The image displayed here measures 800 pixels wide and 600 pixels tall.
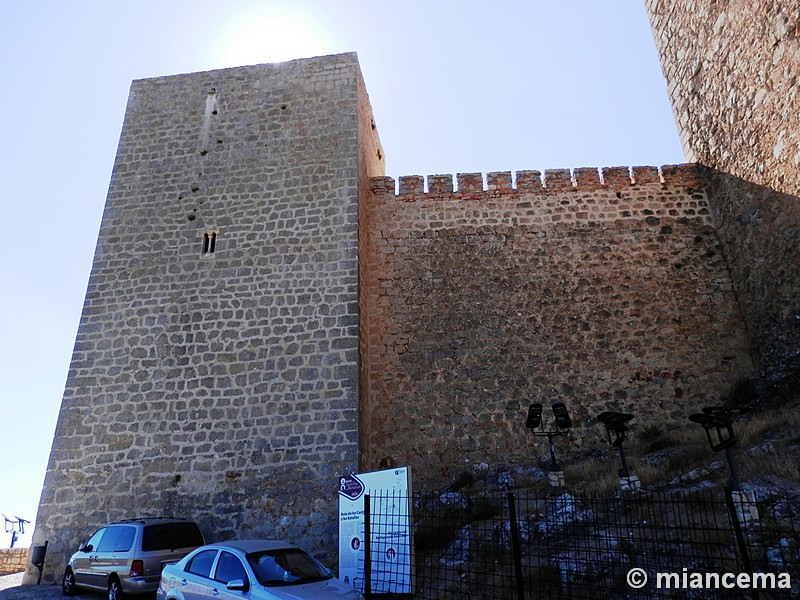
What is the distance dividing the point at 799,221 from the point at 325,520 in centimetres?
864

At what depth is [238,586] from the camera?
5.42 meters

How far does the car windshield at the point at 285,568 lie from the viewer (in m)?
5.52

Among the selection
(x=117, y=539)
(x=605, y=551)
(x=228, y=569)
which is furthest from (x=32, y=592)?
(x=605, y=551)

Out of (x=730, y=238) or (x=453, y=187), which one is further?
(x=453, y=187)

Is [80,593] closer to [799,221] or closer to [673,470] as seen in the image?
[673,470]

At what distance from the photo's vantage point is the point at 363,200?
38.5ft

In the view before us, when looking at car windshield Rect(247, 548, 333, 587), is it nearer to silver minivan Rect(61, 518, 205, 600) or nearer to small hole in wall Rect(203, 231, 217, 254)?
silver minivan Rect(61, 518, 205, 600)

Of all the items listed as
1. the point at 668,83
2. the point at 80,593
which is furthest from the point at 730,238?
the point at 80,593

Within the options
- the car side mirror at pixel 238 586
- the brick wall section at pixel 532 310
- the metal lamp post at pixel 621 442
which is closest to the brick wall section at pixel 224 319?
the brick wall section at pixel 532 310

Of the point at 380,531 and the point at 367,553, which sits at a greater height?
the point at 380,531

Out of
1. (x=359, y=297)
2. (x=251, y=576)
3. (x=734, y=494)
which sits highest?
(x=359, y=297)

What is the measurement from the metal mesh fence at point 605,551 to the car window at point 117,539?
3127 millimetres

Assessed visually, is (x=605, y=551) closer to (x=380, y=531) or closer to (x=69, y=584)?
(x=380, y=531)

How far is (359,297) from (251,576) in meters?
5.48
